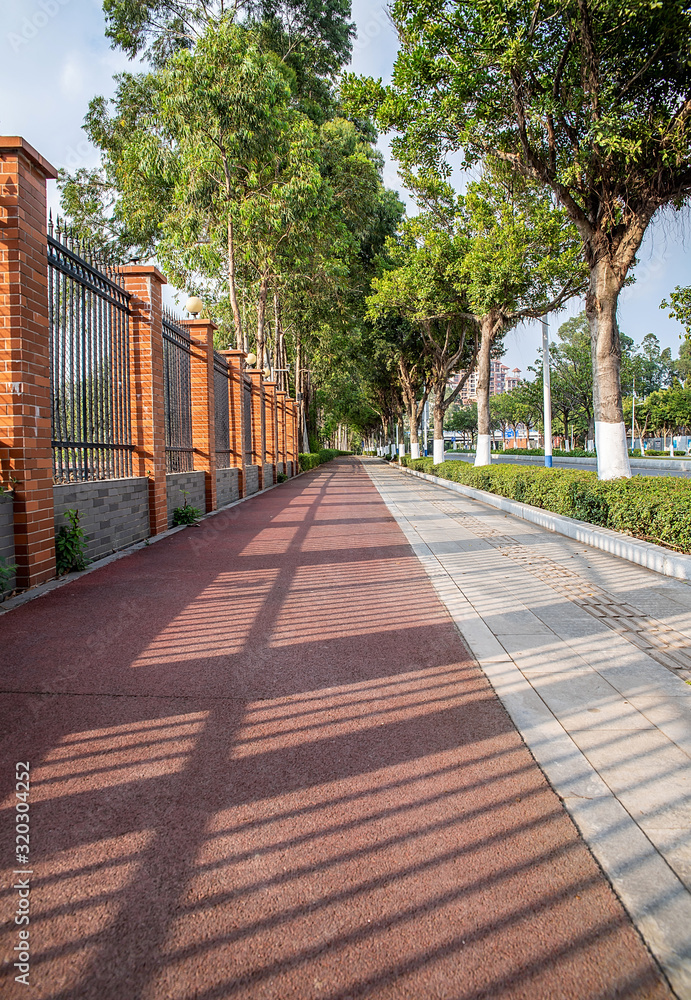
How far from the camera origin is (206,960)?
1.61 metres

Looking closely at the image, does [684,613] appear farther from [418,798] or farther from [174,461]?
[174,461]

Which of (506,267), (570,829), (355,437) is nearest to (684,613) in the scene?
(570,829)

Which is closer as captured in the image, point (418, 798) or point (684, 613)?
point (418, 798)

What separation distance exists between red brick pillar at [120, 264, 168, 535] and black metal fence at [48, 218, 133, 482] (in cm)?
17

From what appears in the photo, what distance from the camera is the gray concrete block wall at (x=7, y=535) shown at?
16.0ft

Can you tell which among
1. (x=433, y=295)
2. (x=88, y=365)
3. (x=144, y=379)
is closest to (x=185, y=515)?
(x=144, y=379)

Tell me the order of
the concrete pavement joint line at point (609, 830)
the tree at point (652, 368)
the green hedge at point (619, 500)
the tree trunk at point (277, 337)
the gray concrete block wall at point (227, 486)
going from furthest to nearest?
the tree at point (652, 368), the tree trunk at point (277, 337), the gray concrete block wall at point (227, 486), the green hedge at point (619, 500), the concrete pavement joint line at point (609, 830)

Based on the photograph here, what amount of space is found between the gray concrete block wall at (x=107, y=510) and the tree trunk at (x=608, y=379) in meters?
7.11

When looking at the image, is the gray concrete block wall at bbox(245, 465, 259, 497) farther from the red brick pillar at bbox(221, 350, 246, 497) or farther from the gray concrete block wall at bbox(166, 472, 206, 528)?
the gray concrete block wall at bbox(166, 472, 206, 528)

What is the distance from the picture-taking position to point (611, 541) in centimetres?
753

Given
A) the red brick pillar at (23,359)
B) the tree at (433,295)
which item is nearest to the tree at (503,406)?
the tree at (433,295)

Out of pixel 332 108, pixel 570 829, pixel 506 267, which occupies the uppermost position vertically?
pixel 332 108

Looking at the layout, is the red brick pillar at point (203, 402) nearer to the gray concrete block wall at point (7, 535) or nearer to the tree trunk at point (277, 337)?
→ the gray concrete block wall at point (7, 535)

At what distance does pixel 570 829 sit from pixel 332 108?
2996 centimetres
